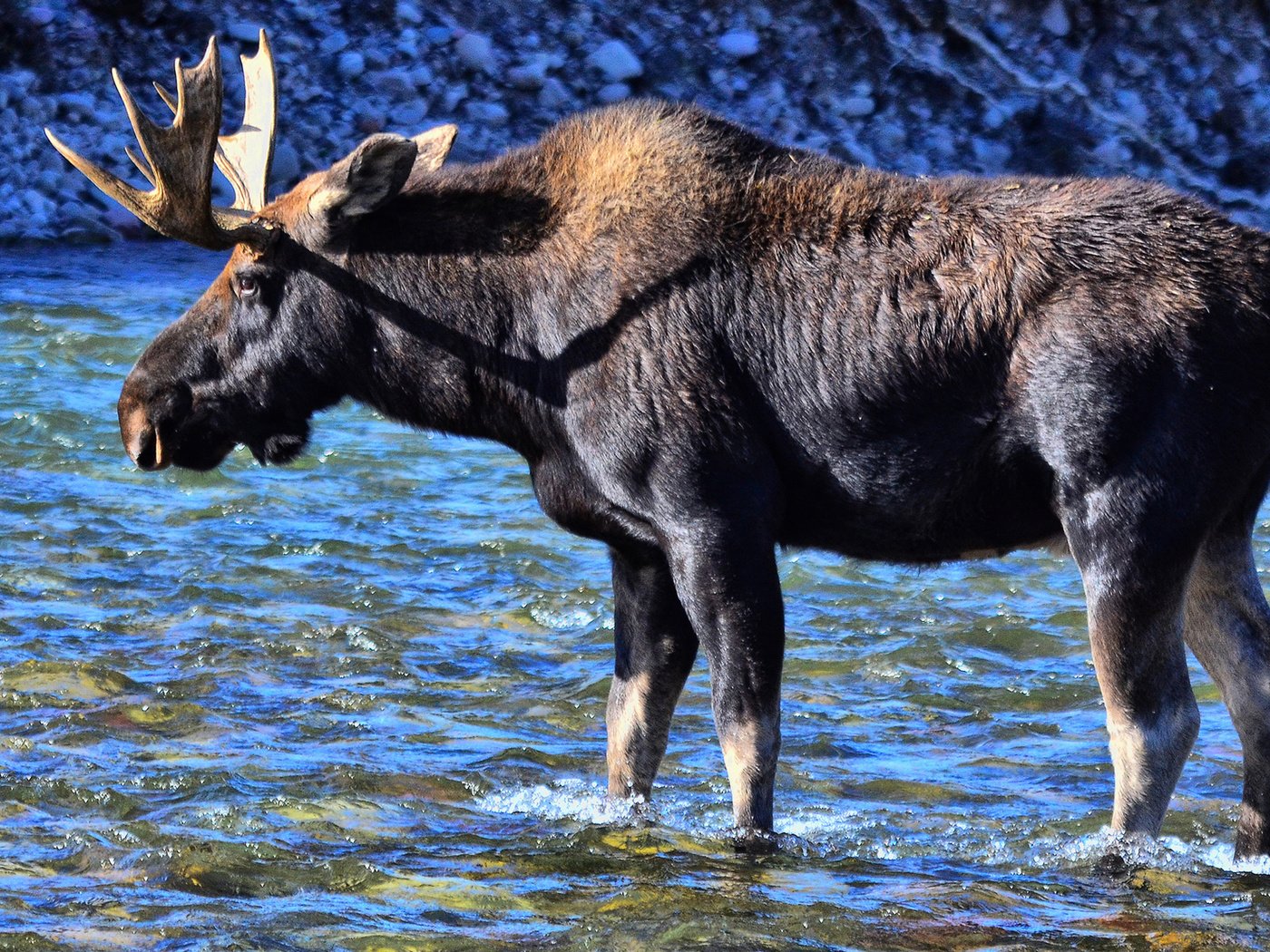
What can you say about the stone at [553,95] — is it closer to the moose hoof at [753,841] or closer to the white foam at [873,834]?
the white foam at [873,834]

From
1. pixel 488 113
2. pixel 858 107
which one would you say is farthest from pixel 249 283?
pixel 858 107

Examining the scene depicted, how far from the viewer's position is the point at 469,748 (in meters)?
7.27

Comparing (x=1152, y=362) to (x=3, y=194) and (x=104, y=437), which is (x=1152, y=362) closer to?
(x=104, y=437)

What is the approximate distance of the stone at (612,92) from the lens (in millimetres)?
18719

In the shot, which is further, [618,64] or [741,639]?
[618,64]

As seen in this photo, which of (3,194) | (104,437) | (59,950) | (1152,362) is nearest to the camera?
(59,950)

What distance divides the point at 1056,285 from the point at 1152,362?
0.38 m

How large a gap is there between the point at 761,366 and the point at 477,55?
43.9ft

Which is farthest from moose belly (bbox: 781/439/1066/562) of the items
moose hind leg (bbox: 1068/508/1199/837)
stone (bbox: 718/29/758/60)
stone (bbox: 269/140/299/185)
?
stone (bbox: 718/29/758/60)

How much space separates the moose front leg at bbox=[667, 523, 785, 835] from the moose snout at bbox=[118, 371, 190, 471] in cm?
193

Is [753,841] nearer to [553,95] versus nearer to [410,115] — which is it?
[410,115]

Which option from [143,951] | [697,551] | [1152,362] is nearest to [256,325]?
[697,551]

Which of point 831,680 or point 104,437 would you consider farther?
point 104,437

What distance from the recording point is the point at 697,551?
6004 mm
